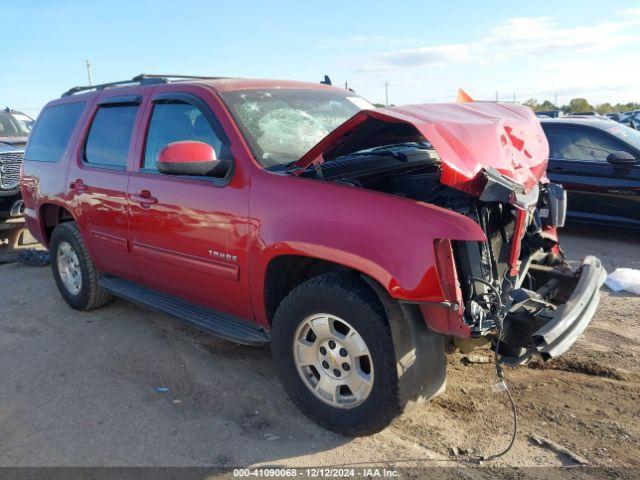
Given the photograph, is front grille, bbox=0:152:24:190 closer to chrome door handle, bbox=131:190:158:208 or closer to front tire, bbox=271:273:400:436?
chrome door handle, bbox=131:190:158:208

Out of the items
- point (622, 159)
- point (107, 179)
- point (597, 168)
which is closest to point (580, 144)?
point (597, 168)

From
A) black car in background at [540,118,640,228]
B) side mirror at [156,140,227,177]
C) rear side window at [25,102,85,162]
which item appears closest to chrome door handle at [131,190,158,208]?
A: side mirror at [156,140,227,177]

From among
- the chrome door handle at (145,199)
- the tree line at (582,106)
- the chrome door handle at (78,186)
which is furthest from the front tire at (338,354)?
the tree line at (582,106)

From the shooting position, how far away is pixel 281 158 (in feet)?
11.9

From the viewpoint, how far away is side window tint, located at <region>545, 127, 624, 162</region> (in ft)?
24.6

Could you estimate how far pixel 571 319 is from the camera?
293cm

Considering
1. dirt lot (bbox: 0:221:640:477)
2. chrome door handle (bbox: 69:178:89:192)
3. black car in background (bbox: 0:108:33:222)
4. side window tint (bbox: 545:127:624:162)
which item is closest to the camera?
dirt lot (bbox: 0:221:640:477)

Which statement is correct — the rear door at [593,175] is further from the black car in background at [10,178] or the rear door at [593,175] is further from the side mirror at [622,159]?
the black car in background at [10,178]

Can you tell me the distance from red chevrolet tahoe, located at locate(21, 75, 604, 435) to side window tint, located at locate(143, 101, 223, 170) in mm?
13

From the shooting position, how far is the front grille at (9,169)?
27.2 ft

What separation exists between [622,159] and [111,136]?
612 centimetres

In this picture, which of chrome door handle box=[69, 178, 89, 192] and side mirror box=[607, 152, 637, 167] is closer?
chrome door handle box=[69, 178, 89, 192]

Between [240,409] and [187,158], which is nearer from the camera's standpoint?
[187,158]

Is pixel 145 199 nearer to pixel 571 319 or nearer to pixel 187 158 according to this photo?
pixel 187 158
